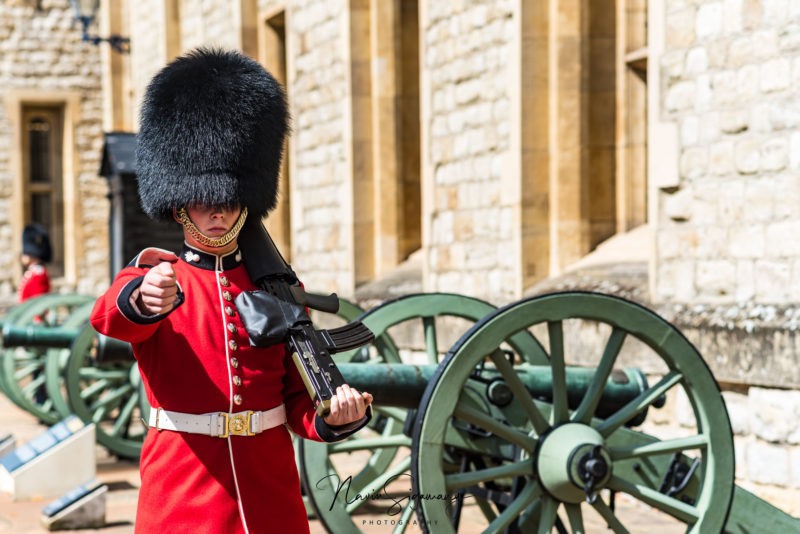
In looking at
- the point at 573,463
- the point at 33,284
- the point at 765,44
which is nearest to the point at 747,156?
the point at 765,44

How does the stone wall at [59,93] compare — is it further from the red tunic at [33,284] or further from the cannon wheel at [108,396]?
the cannon wheel at [108,396]

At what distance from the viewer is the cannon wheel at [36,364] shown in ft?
26.5

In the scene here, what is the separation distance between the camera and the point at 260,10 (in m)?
10.3

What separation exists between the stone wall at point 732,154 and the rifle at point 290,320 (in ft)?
8.54

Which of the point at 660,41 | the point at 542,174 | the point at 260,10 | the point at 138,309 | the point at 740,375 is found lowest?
the point at 740,375

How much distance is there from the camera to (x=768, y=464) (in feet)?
15.2

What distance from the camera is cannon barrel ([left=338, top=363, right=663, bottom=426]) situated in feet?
11.4

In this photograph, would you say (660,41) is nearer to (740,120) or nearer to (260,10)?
(740,120)

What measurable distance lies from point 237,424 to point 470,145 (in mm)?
4580

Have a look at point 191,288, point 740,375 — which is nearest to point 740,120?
point 740,375

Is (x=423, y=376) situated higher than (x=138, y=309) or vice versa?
(x=138, y=309)

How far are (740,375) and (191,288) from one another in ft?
9.14

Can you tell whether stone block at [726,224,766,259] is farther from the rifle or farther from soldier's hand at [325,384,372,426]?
soldier's hand at [325,384,372,426]

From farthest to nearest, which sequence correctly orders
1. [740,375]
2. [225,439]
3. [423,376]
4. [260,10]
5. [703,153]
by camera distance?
[260,10]
[703,153]
[740,375]
[423,376]
[225,439]
